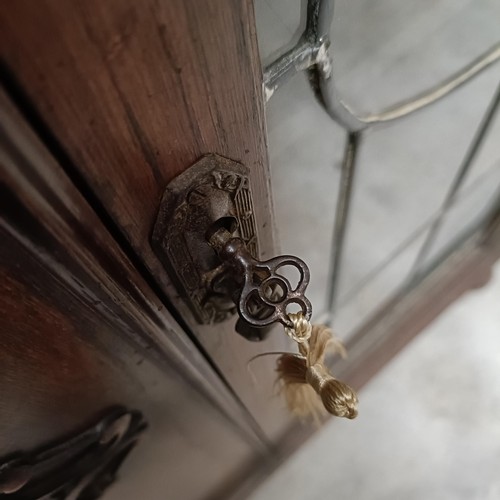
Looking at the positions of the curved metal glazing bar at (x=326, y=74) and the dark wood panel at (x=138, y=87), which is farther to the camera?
the curved metal glazing bar at (x=326, y=74)

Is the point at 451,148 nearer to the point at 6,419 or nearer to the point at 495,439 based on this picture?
the point at 6,419

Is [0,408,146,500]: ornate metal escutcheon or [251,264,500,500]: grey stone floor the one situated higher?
[0,408,146,500]: ornate metal escutcheon

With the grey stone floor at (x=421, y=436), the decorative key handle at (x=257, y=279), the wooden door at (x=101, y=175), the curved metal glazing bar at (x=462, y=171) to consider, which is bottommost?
the grey stone floor at (x=421, y=436)

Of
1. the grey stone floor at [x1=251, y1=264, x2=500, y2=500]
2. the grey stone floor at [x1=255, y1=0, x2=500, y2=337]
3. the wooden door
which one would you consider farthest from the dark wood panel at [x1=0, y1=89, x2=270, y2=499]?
the grey stone floor at [x1=251, y1=264, x2=500, y2=500]

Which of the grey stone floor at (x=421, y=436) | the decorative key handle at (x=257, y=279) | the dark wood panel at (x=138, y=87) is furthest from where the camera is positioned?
the grey stone floor at (x=421, y=436)

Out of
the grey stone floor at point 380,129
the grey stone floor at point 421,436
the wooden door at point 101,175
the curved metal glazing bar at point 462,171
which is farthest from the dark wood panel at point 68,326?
the grey stone floor at point 421,436

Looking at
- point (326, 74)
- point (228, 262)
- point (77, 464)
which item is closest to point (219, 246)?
point (228, 262)

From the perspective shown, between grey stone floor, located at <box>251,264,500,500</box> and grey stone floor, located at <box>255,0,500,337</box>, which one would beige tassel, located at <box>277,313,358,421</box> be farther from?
grey stone floor, located at <box>251,264,500,500</box>

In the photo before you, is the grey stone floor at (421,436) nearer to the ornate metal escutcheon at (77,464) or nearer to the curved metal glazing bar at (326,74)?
the ornate metal escutcheon at (77,464)

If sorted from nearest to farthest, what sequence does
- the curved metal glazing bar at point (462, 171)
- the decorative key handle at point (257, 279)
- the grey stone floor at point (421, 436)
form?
1. the decorative key handle at point (257, 279)
2. the curved metal glazing bar at point (462, 171)
3. the grey stone floor at point (421, 436)

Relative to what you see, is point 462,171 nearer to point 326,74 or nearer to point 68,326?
point 326,74
